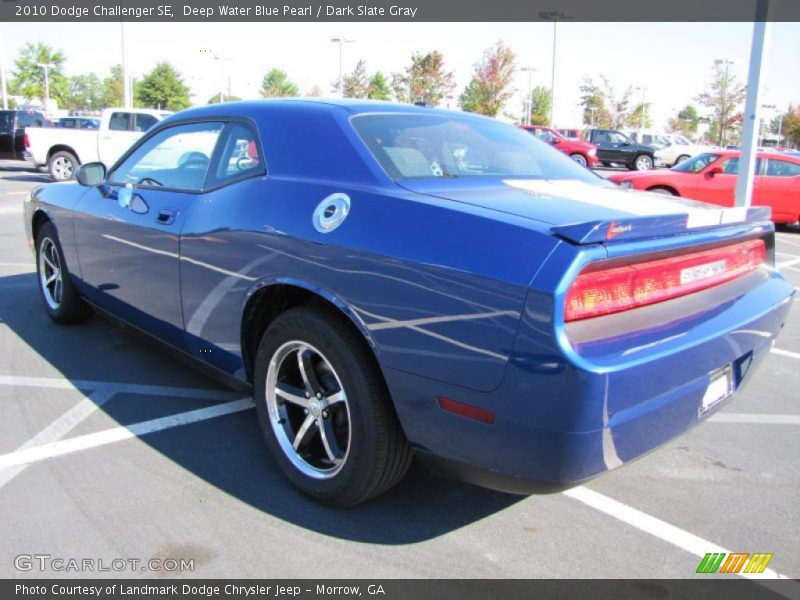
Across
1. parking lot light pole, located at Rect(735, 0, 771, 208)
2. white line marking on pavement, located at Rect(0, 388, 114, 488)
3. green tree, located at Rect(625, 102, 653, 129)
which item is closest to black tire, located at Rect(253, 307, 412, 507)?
white line marking on pavement, located at Rect(0, 388, 114, 488)

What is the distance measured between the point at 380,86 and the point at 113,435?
51964 millimetres

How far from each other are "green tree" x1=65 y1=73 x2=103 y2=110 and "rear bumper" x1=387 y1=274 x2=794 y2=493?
100 metres

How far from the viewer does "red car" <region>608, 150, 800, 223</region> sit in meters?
12.8

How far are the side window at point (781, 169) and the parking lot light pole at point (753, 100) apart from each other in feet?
16.2

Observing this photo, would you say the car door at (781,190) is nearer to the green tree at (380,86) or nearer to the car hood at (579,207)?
the car hood at (579,207)

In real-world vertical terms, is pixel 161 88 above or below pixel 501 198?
above

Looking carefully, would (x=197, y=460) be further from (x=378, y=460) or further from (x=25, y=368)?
(x=25, y=368)

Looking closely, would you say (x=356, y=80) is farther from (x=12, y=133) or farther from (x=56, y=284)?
(x=56, y=284)

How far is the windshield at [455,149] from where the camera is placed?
9.16 ft

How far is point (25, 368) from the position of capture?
14.0ft

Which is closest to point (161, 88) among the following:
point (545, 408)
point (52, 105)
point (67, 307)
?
point (52, 105)
